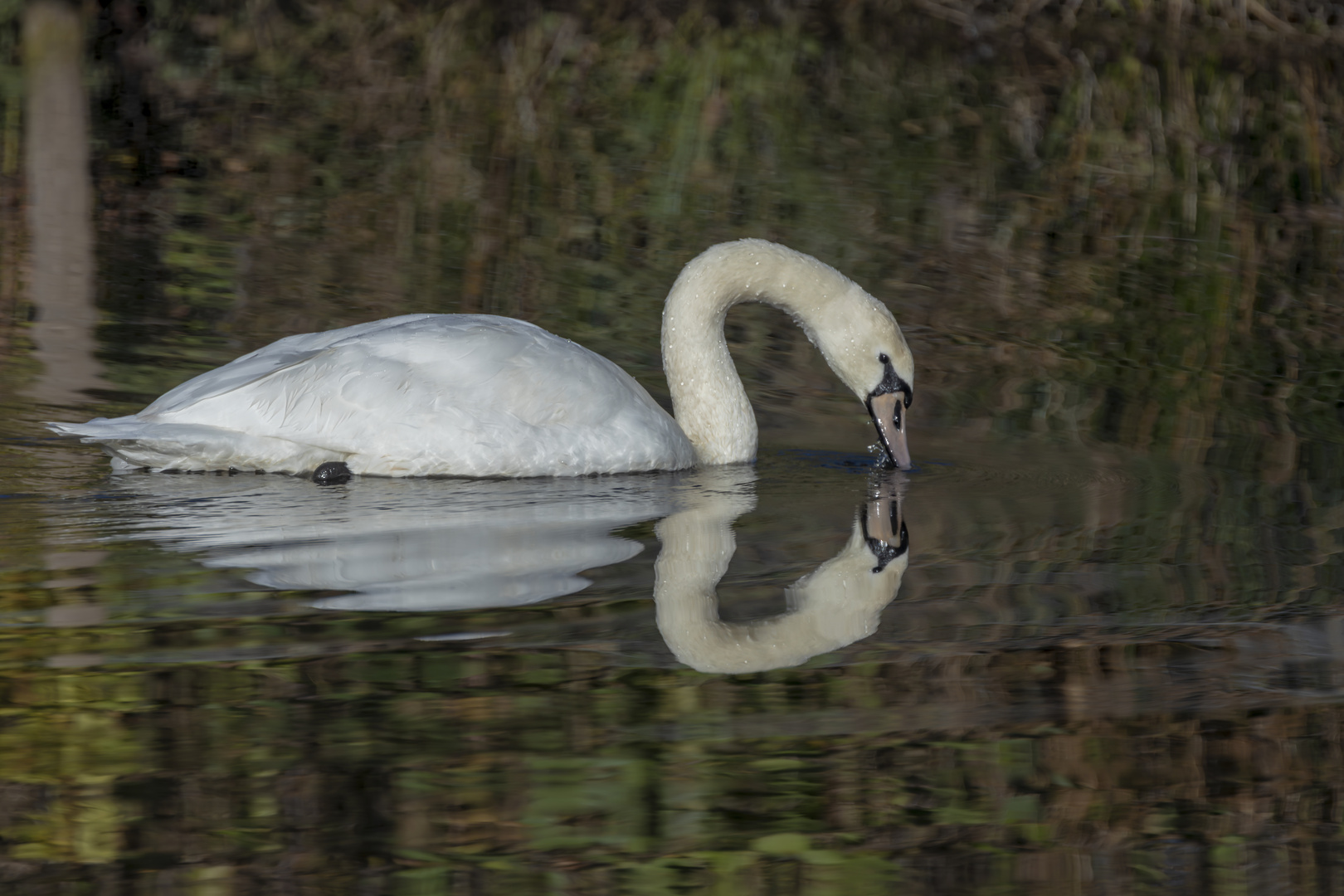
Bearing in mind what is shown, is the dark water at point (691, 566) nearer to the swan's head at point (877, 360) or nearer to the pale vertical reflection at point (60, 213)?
the pale vertical reflection at point (60, 213)

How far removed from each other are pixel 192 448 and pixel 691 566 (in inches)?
77.0

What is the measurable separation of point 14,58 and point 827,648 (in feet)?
46.6

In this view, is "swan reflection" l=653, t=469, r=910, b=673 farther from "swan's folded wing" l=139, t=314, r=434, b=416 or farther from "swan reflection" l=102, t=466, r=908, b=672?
"swan's folded wing" l=139, t=314, r=434, b=416

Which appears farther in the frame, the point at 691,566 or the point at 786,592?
the point at 691,566

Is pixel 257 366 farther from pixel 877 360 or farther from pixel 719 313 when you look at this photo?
pixel 877 360

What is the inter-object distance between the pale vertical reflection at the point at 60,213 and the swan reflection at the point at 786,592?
3.08m

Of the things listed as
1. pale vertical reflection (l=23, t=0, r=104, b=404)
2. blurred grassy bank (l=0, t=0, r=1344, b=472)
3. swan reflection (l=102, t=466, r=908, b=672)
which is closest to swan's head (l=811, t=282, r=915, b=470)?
swan reflection (l=102, t=466, r=908, b=672)

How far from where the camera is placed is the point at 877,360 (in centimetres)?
786

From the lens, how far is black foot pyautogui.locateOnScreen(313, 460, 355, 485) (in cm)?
691

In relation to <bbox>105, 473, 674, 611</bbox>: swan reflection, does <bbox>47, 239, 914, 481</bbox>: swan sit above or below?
above

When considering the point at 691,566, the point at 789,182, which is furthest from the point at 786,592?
the point at 789,182

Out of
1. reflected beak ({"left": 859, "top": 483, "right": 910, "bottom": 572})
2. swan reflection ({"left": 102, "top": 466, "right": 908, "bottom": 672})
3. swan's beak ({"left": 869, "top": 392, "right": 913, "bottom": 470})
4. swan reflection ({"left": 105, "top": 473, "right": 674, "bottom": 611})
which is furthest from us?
swan's beak ({"left": 869, "top": 392, "right": 913, "bottom": 470})

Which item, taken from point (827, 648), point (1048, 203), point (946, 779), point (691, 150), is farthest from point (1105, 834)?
point (691, 150)

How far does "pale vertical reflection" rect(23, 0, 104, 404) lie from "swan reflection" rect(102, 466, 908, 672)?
1.95 meters
